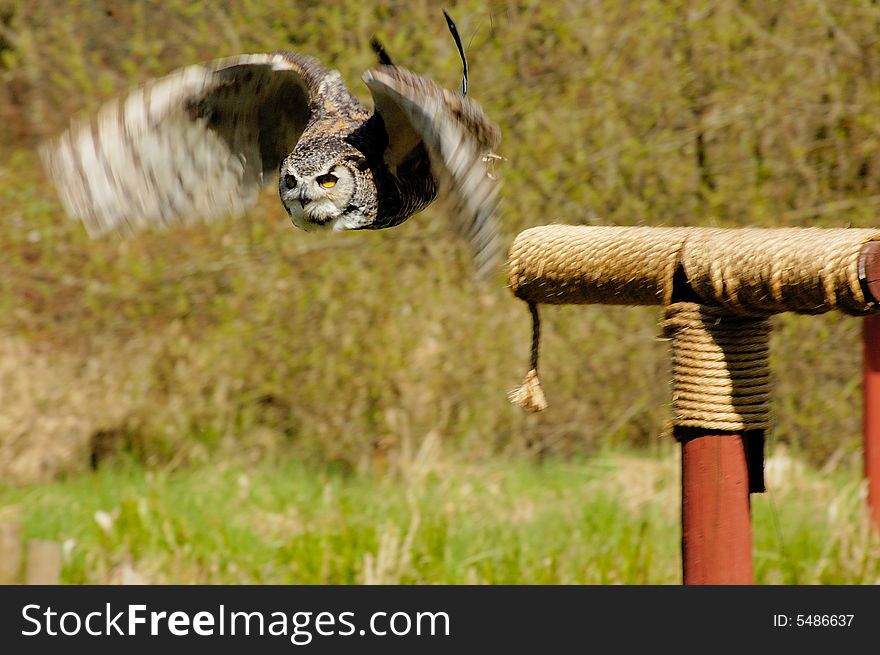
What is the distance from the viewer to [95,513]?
450cm

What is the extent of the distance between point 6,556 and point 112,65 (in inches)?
94.9

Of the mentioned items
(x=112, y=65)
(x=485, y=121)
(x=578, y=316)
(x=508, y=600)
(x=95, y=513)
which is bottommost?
(x=508, y=600)

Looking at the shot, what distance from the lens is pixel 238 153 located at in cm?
300

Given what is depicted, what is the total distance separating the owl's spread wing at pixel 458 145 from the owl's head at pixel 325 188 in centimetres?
22

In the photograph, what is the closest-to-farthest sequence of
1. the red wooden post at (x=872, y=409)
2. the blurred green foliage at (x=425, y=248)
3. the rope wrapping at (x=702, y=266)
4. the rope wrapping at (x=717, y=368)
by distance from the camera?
the rope wrapping at (x=702, y=266)
the rope wrapping at (x=717, y=368)
the red wooden post at (x=872, y=409)
the blurred green foliage at (x=425, y=248)

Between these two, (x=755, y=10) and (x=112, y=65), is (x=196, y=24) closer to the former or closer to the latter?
(x=112, y=65)

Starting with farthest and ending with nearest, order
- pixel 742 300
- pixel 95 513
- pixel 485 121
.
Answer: pixel 95 513
pixel 485 121
pixel 742 300

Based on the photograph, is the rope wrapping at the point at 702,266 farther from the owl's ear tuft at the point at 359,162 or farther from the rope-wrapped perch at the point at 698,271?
the owl's ear tuft at the point at 359,162

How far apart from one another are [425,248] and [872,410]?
7.52 ft

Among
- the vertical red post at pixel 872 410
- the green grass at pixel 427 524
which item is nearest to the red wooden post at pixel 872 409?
the vertical red post at pixel 872 410

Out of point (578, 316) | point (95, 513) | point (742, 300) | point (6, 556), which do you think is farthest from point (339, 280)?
point (742, 300)

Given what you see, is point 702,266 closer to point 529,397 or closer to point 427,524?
point 529,397

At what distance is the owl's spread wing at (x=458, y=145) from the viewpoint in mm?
2178

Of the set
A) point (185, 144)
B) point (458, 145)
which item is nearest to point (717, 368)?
point (458, 145)
